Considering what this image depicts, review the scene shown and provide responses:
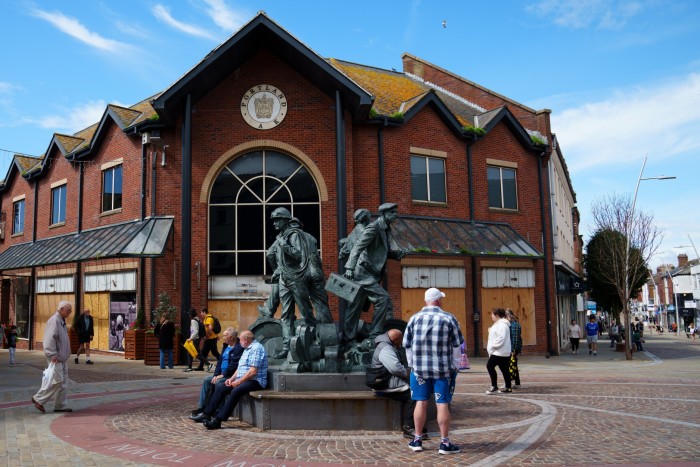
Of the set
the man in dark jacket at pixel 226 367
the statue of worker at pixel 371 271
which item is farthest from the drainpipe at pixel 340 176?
the man in dark jacket at pixel 226 367

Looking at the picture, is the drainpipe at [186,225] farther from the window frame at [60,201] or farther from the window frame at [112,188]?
the window frame at [60,201]

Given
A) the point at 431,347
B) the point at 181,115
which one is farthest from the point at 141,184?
the point at 431,347

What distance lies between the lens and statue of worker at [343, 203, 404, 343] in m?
9.11

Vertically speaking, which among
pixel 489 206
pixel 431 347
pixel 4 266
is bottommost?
pixel 431 347

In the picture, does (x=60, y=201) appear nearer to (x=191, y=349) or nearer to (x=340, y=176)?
(x=191, y=349)

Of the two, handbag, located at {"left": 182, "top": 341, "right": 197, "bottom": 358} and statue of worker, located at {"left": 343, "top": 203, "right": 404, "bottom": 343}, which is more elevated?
statue of worker, located at {"left": 343, "top": 203, "right": 404, "bottom": 343}

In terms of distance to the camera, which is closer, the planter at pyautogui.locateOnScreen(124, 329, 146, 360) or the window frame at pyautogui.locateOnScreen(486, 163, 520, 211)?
the planter at pyautogui.locateOnScreen(124, 329, 146, 360)

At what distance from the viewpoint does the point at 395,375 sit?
280 inches

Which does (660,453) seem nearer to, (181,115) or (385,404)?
(385,404)

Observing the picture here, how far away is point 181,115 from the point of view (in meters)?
19.3

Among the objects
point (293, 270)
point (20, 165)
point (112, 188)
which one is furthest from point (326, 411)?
point (20, 165)

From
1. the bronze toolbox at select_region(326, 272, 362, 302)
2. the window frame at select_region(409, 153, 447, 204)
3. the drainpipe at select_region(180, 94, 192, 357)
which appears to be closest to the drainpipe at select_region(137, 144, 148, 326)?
the drainpipe at select_region(180, 94, 192, 357)

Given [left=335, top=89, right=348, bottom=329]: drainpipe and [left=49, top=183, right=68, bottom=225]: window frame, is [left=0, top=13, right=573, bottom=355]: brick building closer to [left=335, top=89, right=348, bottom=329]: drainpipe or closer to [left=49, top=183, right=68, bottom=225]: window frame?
[left=335, top=89, right=348, bottom=329]: drainpipe

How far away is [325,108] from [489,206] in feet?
25.0
